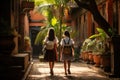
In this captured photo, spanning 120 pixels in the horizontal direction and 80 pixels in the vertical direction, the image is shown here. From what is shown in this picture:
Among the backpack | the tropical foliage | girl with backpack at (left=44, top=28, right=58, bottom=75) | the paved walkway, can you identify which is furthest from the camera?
the tropical foliage

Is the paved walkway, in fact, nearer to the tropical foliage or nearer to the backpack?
the backpack

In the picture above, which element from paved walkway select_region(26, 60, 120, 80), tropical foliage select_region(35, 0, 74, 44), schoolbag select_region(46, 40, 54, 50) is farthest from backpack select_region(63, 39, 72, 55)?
tropical foliage select_region(35, 0, 74, 44)

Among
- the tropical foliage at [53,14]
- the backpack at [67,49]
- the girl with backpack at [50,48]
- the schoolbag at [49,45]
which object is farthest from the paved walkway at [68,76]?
the tropical foliage at [53,14]

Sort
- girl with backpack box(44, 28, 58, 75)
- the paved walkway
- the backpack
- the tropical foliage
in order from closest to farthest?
the paved walkway, girl with backpack box(44, 28, 58, 75), the backpack, the tropical foliage

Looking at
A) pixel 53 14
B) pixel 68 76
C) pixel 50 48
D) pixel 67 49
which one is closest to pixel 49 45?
pixel 50 48

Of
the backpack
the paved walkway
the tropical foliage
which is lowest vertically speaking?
the paved walkway

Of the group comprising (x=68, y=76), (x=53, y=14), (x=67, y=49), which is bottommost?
(x=68, y=76)

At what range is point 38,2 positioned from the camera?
3222 centimetres

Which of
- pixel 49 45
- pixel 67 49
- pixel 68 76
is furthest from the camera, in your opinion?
pixel 67 49

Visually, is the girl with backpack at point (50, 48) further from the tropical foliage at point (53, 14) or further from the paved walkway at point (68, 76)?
the tropical foliage at point (53, 14)

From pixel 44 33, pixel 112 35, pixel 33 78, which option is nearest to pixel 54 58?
pixel 33 78

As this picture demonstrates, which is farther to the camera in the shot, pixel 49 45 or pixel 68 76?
pixel 49 45

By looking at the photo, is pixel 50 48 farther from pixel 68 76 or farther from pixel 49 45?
pixel 68 76

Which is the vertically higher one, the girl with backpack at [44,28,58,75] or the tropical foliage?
the tropical foliage
